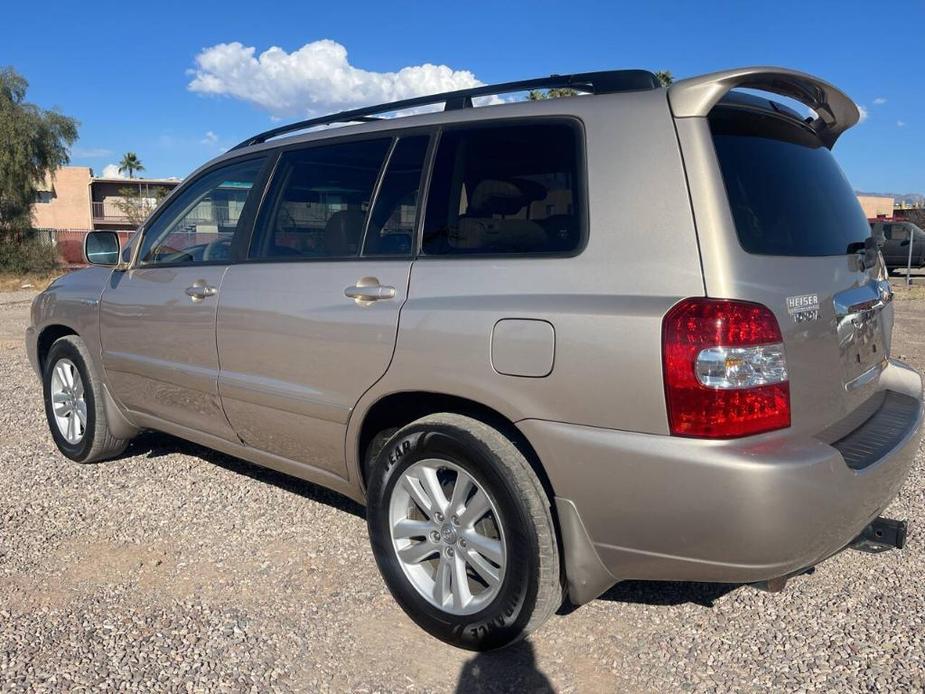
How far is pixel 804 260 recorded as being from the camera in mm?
2590

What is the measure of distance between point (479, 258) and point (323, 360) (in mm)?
831

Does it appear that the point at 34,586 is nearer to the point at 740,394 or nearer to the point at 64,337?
the point at 64,337

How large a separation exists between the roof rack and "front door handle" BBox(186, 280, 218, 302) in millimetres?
796

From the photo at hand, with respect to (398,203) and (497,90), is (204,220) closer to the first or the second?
(398,203)

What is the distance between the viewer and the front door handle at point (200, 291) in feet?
12.6

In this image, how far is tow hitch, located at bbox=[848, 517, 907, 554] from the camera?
2.79 m

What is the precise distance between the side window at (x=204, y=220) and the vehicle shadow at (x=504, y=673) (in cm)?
221

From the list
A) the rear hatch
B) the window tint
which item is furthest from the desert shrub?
the rear hatch

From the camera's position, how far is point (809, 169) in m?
2.94

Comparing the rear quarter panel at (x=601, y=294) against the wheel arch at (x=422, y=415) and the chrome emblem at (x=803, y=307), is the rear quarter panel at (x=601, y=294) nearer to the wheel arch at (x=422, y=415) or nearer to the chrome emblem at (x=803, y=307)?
the wheel arch at (x=422, y=415)

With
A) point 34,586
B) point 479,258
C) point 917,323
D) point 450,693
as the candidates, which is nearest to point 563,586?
point 450,693

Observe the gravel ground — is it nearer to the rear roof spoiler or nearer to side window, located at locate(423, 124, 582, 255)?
side window, located at locate(423, 124, 582, 255)

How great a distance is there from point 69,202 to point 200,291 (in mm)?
59624

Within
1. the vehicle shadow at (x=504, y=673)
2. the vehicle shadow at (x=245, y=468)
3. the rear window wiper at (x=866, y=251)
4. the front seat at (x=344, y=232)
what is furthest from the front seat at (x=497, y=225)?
the vehicle shadow at (x=245, y=468)
